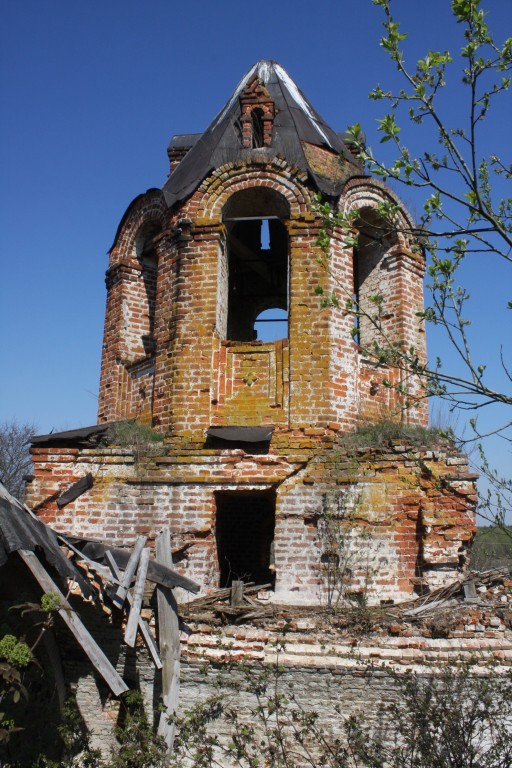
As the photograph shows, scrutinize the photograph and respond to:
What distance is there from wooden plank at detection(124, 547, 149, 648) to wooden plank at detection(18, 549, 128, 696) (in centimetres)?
30

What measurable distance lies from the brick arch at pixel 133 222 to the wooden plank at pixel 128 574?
15.7ft

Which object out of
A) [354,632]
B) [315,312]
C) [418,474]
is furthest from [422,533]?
[315,312]

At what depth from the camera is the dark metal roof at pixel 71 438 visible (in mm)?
7941

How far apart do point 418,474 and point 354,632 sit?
72.1 inches

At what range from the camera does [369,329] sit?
920cm

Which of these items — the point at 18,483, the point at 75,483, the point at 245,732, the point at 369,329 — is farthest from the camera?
the point at 18,483

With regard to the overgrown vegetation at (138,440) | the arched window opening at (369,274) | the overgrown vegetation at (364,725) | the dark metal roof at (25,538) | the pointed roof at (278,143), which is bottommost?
the overgrown vegetation at (364,725)

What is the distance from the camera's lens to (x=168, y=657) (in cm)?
614

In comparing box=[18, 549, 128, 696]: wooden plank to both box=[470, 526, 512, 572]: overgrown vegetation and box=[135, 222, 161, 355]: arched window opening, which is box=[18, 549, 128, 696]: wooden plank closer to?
box=[470, 526, 512, 572]: overgrown vegetation

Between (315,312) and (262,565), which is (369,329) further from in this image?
(262,565)

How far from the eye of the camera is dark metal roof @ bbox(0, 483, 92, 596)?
5.02m

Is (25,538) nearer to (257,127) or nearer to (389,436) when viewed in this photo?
(389,436)

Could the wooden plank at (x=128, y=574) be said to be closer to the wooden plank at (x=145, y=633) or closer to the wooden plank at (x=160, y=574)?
the wooden plank at (x=145, y=633)

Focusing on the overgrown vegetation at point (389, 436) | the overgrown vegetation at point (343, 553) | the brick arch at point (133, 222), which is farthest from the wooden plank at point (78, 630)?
the brick arch at point (133, 222)
